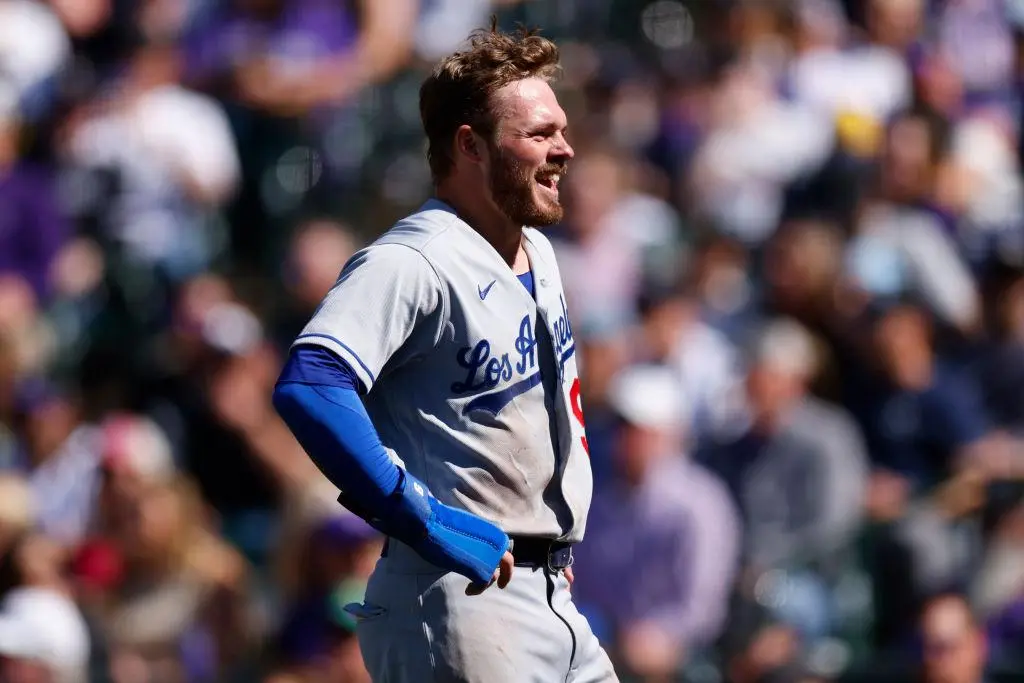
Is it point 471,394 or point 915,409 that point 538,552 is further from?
point 915,409

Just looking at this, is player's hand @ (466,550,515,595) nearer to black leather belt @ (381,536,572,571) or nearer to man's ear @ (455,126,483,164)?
black leather belt @ (381,536,572,571)

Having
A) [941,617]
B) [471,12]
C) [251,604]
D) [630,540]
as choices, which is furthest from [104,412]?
[941,617]

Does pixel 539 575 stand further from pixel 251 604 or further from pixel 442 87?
pixel 251 604

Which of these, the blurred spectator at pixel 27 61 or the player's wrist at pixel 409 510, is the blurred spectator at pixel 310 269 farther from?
the player's wrist at pixel 409 510

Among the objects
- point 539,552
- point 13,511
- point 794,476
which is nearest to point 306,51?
point 13,511

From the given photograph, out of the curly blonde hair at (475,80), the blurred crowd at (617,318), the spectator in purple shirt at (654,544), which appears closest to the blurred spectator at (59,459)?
the blurred crowd at (617,318)

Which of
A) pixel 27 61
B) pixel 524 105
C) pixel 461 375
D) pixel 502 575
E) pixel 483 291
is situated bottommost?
pixel 27 61

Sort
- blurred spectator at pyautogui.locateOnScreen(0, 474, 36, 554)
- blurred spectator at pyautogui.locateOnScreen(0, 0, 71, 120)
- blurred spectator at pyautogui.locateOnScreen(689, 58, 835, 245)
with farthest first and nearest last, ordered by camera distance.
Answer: blurred spectator at pyautogui.locateOnScreen(0, 0, 71, 120) < blurred spectator at pyautogui.locateOnScreen(689, 58, 835, 245) < blurred spectator at pyautogui.locateOnScreen(0, 474, 36, 554)

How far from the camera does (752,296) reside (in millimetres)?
9227

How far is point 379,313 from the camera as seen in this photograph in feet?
11.9

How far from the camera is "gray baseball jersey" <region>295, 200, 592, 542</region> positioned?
12.2ft

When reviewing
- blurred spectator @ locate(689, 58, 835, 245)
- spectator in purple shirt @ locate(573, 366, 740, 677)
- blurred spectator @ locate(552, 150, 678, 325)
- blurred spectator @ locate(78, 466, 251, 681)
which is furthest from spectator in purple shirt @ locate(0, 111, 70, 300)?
spectator in purple shirt @ locate(573, 366, 740, 677)

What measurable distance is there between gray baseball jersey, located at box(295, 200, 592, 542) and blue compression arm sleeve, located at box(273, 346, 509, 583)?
0.14 m

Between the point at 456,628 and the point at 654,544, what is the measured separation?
379 cm
